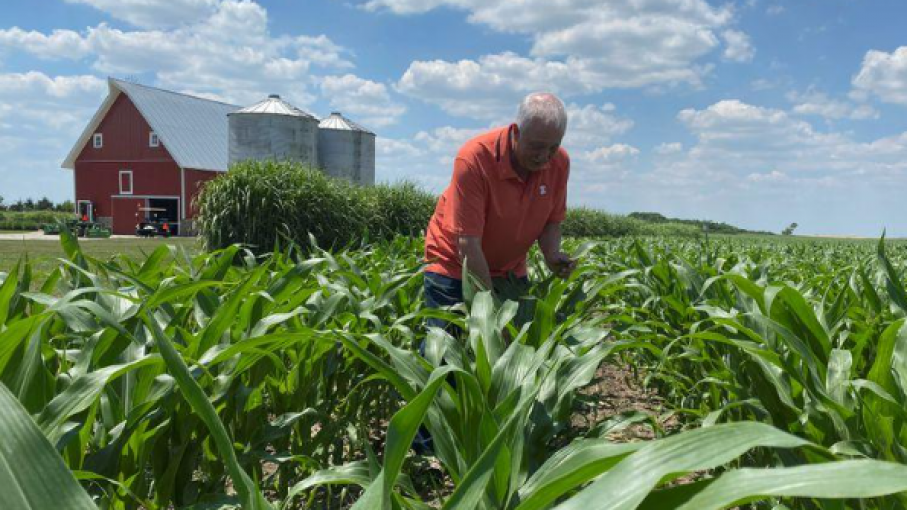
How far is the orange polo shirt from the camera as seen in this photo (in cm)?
287

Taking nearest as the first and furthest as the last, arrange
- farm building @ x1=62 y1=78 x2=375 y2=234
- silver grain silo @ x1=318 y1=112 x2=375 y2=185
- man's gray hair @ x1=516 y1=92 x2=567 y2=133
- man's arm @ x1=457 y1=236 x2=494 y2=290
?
man's gray hair @ x1=516 y1=92 x2=567 y2=133 → man's arm @ x1=457 y1=236 x2=494 y2=290 → silver grain silo @ x1=318 y1=112 x2=375 y2=185 → farm building @ x1=62 y1=78 x2=375 y2=234

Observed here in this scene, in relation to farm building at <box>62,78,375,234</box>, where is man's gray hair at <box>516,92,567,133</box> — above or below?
below

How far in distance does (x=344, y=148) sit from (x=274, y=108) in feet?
10.1

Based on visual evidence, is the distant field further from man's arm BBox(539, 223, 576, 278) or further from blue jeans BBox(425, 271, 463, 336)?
man's arm BBox(539, 223, 576, 278)

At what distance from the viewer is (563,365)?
183 cm

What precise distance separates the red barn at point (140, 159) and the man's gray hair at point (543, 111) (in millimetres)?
27922

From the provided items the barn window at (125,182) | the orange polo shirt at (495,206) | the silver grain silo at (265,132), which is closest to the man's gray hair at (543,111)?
the orange polo shirt at (495,206)

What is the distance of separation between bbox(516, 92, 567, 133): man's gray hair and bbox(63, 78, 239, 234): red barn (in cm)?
2792

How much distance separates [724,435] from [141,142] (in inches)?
1299

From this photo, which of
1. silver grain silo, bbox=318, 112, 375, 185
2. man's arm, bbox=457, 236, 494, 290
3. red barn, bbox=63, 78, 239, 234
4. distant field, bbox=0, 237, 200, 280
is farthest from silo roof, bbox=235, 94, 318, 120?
man's arm, bbox=457, 236, 494, 290

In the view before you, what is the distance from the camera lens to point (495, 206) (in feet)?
9.75

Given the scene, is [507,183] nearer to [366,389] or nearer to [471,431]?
[366,389]

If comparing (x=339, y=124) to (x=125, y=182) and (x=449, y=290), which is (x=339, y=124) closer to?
(x=125, y=182)

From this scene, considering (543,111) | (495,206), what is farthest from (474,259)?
(543,111)
